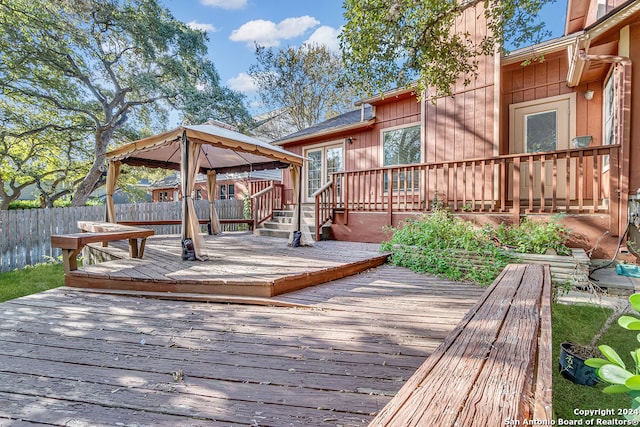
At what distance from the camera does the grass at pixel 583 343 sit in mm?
1811

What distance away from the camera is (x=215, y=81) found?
40.7 feet

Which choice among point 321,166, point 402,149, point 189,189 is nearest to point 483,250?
point 402,149

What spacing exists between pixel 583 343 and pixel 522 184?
4.36 metres

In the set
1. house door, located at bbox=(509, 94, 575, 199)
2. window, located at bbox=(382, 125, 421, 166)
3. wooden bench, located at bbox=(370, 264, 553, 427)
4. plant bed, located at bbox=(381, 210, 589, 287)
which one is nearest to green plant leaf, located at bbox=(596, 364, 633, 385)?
wooden bench, located at bbox=(370, 264, 553, 427)

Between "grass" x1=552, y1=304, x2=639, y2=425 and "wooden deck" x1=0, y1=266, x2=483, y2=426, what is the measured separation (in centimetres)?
75

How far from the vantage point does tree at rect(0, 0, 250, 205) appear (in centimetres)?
915

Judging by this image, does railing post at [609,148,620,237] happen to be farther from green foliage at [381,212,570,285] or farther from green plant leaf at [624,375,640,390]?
green plant leaf at [624,375,640,390]

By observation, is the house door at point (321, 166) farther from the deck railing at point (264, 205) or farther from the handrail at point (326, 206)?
the handrail at point (326, 206)

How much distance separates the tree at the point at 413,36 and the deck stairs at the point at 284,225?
351 cm

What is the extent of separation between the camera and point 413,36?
4.89 metres

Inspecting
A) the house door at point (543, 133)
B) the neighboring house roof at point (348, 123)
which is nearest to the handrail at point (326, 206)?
the neighboring house roof at point (348, 123)

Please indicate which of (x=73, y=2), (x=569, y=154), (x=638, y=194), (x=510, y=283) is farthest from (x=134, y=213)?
(x=638, y=194)

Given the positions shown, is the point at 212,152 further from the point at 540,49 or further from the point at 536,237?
the point at 540,49

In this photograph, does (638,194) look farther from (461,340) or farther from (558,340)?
(461,340)
